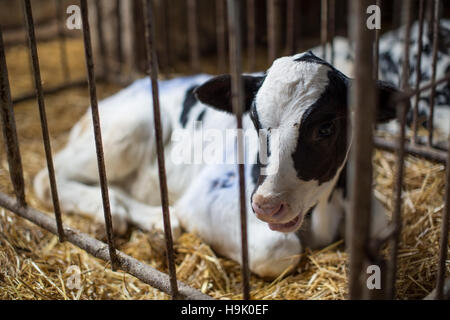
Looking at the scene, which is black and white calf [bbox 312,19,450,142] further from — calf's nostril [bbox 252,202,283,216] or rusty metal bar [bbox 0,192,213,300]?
rusty metal bar [bbox 0,192,213,300]

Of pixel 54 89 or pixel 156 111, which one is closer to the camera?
pixel 156 111

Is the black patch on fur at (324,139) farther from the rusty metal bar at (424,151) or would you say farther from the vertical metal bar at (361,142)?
the rusty metal bar at (424,151)

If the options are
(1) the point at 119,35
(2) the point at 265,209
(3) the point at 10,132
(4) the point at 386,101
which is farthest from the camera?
(1) the point at 119,35

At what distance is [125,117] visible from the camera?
339 cm

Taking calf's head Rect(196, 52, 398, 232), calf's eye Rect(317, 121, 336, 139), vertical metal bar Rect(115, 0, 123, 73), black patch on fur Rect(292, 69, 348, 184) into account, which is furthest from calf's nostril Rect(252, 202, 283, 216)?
vertical metal bar Rect(115, 0, 123, 73)

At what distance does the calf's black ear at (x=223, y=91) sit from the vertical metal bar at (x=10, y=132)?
84 centimetres

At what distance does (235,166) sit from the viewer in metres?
2.91

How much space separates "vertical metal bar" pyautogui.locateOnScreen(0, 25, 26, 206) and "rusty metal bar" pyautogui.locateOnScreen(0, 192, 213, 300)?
0.37ft

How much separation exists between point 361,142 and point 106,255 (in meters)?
1.31

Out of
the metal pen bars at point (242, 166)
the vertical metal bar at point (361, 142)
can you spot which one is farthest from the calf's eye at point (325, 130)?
the vertical metal bar at point (361, 142)

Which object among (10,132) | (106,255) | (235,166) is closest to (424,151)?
(235,166)

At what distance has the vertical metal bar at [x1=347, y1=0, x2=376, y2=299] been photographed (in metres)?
1.27

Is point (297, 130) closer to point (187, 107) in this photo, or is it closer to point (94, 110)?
point (94, 110)

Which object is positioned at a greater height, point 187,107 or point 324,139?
point 324,139
